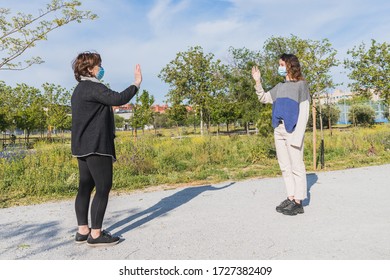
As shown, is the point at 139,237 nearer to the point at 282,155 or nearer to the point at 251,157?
the point at 282,155

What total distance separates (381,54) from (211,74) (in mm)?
20022

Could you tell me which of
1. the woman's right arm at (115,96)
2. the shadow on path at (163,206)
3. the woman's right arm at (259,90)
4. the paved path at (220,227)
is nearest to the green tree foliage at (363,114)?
the paved path at (220,227)

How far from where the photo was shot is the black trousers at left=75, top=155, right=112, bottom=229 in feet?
10.2

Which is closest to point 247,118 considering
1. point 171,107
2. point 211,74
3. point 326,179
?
point 211,74

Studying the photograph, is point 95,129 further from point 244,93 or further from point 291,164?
point 244,93

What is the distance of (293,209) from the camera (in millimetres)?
4035

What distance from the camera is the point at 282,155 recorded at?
14.0 feet

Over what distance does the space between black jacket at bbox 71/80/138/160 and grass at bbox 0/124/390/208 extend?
3222mm

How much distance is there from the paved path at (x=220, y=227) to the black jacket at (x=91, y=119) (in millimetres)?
918

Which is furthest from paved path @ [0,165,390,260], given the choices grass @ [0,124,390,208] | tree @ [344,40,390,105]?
tree @ [344,40,390,105]

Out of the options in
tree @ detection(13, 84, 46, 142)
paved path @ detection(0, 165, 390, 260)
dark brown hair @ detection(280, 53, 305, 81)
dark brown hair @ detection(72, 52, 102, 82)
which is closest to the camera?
paved path @ detection(0, 165, 390, 260)

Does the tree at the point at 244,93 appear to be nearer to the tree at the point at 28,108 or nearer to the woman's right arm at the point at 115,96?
the tree at the point at 28,108

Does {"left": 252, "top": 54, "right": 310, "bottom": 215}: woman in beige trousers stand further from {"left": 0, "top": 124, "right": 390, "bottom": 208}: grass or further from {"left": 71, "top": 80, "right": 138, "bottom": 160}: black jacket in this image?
{"left": 0, "top": 124, "right": 390, "bottom": 208}: grass

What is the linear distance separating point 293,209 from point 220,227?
3.36 feet
